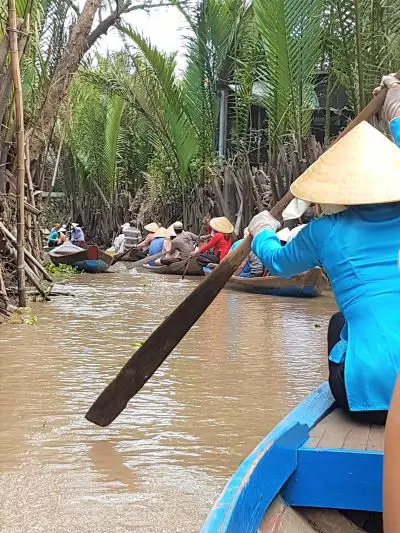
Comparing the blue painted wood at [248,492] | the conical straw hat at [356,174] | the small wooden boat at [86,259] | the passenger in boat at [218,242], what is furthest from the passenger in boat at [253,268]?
the blue painted wood at [248,492]

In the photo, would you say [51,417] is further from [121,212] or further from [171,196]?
[121,212]

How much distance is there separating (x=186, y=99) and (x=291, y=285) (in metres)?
7.41

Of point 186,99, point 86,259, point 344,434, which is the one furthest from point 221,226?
point 344,434

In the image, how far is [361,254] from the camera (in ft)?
8.01

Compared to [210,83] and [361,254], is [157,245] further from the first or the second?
[361,254]

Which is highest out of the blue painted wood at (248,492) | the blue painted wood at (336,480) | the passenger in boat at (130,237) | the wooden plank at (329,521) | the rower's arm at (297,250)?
the rower's arm at (297,250)

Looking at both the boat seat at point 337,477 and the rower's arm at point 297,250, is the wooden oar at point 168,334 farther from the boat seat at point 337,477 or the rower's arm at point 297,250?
the boat seat at point 337,477

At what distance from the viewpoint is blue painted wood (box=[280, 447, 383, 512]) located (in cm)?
213

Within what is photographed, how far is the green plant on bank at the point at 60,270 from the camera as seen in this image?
13611mm

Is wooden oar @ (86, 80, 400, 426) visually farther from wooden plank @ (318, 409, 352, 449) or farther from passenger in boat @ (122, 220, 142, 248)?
passenger in boat @ (122, 220, 142, 248)

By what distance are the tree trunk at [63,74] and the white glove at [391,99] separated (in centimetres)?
639

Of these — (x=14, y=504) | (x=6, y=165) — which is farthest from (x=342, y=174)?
(x=6, y=165)

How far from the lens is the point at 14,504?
301cm

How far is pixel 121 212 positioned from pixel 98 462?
21057 mm
